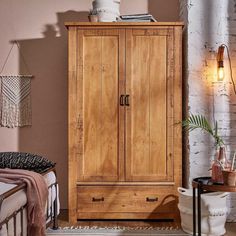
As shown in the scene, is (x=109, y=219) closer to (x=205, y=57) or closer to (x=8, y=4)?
(x=205, y=57)

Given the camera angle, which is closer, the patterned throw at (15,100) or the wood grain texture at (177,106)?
the wood grain texture at (177,106)

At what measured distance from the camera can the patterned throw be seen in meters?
4.32

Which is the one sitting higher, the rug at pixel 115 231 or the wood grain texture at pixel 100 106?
the wood grain texture at pixel 100 106

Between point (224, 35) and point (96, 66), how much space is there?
1264 mm

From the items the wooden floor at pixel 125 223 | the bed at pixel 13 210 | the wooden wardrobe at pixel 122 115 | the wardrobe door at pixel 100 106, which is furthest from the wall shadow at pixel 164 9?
the bed at pixel 13 210

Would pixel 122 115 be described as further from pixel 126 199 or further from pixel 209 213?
pixel 209 213

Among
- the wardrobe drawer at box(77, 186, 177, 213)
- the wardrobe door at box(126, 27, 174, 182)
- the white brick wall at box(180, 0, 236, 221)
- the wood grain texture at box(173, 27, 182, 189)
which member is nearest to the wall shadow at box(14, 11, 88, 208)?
the wardrobe drawer at box(77, 186, 177, 213)

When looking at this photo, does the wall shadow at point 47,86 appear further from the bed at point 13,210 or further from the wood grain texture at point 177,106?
the bed at point 13,210

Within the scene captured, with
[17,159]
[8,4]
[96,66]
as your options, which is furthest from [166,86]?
[8,4]

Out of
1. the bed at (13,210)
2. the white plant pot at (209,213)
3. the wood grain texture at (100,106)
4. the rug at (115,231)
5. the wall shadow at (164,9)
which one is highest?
the wall shadow at (164,9)

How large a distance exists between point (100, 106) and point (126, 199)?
2.96 ft

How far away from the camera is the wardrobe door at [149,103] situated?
12.2ft

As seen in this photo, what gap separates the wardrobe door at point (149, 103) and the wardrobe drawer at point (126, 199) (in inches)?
4.7

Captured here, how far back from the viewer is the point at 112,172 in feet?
12.2
